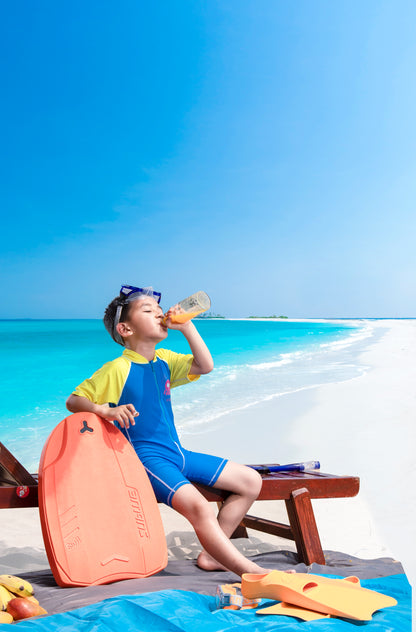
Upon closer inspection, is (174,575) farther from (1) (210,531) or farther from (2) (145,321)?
(2) (145,321)

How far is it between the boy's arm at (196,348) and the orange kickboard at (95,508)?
0.60 metres

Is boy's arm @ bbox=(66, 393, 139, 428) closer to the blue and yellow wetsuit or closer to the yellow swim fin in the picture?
the blue and yellow wetsuit

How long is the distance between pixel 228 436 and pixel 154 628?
613 centimetres

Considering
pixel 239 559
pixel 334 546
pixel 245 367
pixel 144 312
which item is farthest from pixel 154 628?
pixel 245 367

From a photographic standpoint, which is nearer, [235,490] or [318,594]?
[318,594]

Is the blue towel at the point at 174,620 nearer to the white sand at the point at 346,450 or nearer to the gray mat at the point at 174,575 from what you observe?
the gray mat at the point at 174,575

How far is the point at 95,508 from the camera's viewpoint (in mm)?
2895

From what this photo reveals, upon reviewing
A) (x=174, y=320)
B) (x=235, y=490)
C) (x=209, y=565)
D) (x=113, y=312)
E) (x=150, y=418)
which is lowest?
(x=209, y=565)

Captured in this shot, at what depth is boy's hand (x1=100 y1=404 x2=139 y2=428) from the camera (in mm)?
2900

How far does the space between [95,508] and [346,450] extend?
14.8ft

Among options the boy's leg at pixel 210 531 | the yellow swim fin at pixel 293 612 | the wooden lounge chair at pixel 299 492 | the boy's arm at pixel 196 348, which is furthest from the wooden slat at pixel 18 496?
the yellow swim fin at pixel 293 612

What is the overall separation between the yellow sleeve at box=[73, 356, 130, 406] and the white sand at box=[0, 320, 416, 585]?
5.31 ft

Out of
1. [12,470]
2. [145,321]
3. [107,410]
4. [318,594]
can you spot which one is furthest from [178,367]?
[318,594]

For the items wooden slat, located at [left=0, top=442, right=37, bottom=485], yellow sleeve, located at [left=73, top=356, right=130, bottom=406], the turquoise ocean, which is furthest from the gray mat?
the turquoise ocean
